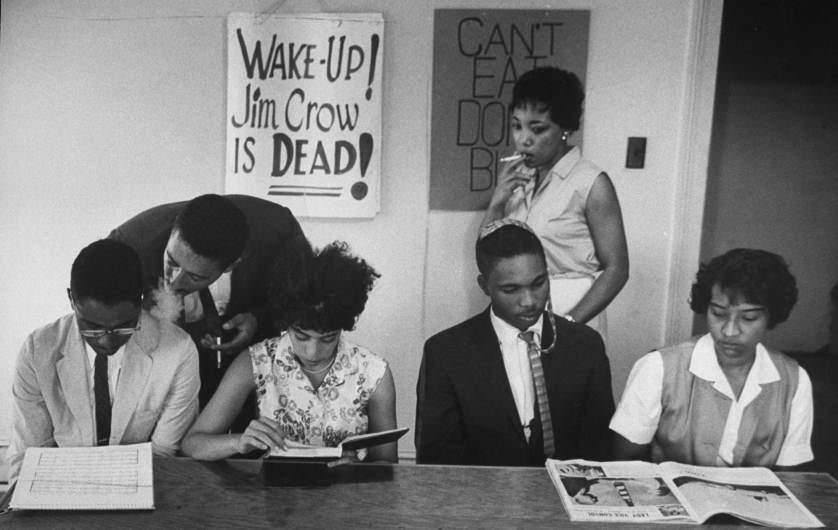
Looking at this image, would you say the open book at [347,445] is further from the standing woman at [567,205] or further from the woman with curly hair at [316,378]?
the standing woman at [567,205]

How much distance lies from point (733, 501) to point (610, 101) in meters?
1.41

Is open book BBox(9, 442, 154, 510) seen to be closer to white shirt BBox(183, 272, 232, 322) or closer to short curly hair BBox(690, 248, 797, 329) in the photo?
white shirt BBox(183, 272, 232, 322)

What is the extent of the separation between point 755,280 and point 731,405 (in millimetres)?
276

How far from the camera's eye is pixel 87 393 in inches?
70.6

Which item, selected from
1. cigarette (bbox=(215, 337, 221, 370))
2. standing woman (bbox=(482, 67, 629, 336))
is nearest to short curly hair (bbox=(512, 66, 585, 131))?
standing woman (bbox=(482, 67, 629, 336))

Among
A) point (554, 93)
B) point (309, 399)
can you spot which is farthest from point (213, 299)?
point (554, 93)

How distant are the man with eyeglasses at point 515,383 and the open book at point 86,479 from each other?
0.65 metres

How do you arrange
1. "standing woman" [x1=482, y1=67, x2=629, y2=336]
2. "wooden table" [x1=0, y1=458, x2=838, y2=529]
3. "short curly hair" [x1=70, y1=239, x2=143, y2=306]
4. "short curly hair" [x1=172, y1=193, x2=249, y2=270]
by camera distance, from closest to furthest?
1. "wooden table" [x1=0, y1=458, x2=838, y2=529]
2. "short curly hair" [x1=70, y1=239, x2=143, y2=306]
3. "short curly hair" [x1=172, y1=193, x2=249, y2=270]
4. "standing woman" [x1=482, y1=67, x2=629, y2=336]

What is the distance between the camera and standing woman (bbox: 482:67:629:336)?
93.4 inches

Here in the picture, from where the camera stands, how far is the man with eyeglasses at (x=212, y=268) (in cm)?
209

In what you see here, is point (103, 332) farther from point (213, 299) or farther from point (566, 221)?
point (566, 221)

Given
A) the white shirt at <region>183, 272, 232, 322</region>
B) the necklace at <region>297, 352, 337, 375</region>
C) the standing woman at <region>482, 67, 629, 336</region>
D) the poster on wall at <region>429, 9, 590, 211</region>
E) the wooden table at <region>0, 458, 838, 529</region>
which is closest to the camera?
the wooden table at <region>0, 458, 838, 529</region>

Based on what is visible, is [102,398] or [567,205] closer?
[102,398]

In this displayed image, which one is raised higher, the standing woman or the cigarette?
the standing woman
